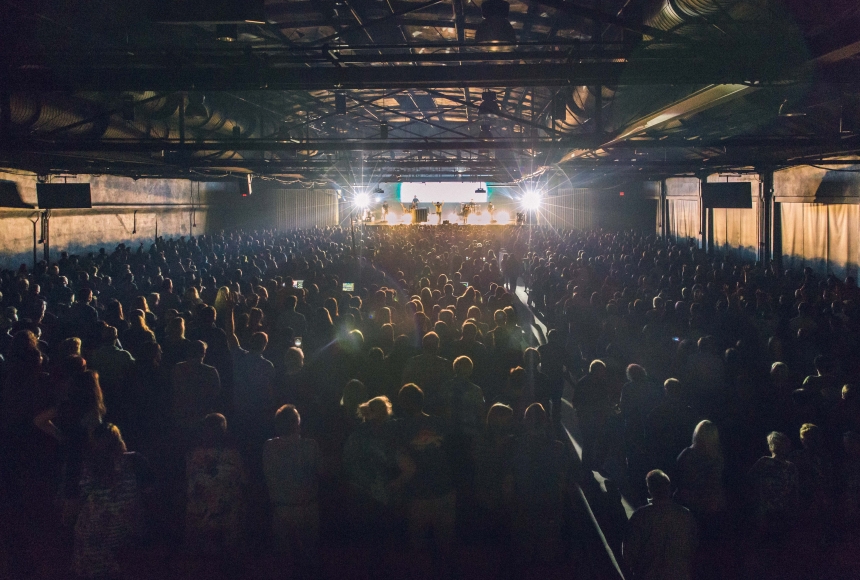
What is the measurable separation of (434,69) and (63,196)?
9671mm

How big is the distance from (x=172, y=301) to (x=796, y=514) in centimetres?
989

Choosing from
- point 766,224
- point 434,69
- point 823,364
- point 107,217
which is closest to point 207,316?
point 434,69

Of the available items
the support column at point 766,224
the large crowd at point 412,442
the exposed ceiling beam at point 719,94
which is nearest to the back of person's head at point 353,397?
the large crowd at point 412,442

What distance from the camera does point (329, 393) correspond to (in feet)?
21.1

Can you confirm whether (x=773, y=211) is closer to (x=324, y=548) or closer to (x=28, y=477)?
(x=324, y=548)

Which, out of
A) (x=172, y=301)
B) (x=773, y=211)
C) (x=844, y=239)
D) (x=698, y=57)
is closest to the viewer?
(x=698, y=57)

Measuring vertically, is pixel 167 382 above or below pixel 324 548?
above

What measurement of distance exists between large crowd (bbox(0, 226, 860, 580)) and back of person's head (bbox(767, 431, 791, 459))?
1 cm

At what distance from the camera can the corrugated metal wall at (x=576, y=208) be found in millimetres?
39831

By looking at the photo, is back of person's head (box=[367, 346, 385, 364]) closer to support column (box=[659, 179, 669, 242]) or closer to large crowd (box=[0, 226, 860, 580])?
large crowd (box=[0, 226, 860, 580])

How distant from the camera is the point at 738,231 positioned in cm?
2436

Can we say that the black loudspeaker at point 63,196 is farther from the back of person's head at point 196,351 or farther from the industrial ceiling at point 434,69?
the back of person's head at point 196,351

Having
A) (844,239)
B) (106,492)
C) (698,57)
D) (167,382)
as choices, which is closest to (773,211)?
(844,239)

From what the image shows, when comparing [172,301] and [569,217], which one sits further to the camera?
[569,217]
